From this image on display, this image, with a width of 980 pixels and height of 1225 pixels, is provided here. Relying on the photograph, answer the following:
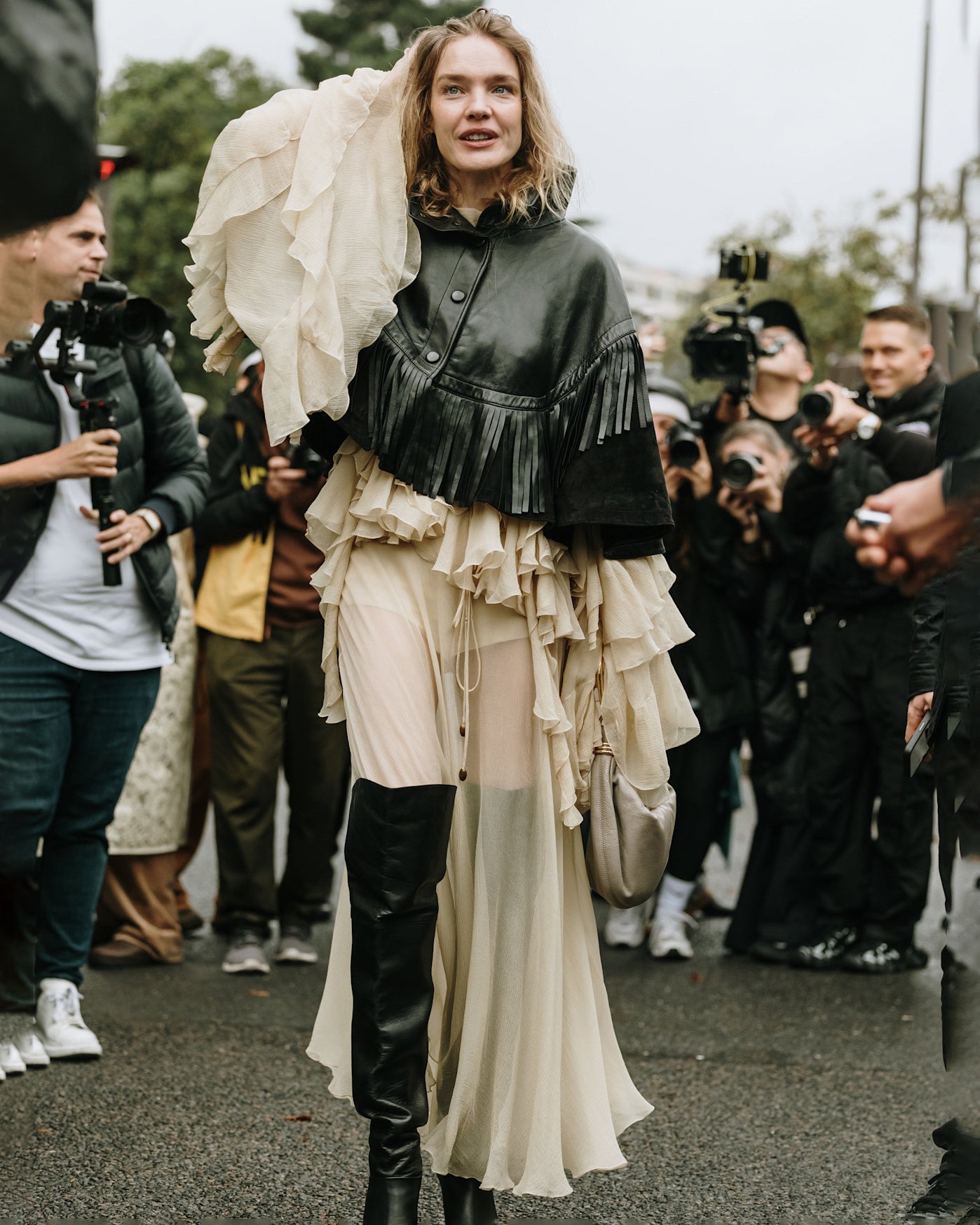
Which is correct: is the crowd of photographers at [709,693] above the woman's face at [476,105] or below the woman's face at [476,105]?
below

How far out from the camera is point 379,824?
2957 mm

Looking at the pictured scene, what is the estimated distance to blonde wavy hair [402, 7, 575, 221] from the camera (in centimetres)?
316

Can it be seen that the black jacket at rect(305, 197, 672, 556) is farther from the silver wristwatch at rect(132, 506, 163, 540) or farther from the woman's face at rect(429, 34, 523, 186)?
the silver wristwatch at rect(132, 506, 163, 540)

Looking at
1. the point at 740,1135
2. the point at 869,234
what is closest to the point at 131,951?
the point at 740,1135

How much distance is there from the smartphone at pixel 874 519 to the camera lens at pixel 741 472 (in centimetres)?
399

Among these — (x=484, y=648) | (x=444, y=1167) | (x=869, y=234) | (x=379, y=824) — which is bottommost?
(x=869, y=234)

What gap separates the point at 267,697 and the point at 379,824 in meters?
2.92

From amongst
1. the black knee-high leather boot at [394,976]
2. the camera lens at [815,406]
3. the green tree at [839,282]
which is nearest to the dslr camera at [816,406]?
the camera lens at [815,406]

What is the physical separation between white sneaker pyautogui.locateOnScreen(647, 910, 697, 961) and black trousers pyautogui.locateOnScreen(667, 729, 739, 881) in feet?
0.52

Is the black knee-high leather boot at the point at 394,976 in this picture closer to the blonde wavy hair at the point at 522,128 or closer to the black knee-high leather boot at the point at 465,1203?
the black knee-high leather boot at the point at 465,1203

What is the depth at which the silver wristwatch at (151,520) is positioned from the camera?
4598 millimetres

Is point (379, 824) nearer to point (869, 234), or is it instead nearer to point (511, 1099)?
point (511, 1099)

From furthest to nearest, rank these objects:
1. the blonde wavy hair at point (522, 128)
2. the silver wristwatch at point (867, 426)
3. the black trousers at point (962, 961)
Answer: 1. the silver wristwatch at point (867, 426)
2. the blonde wavy hair at point (522, 128)
3. the black trousers at point (962, 961)

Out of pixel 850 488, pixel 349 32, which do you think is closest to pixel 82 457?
pixel 850 488
